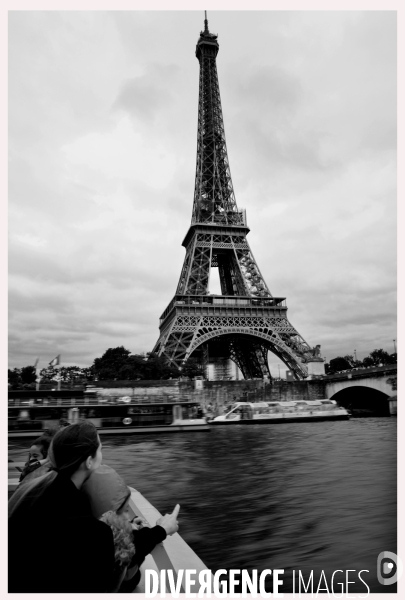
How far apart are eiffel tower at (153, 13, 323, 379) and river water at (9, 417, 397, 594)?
1024 inches

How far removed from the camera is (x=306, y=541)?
603 centimetres

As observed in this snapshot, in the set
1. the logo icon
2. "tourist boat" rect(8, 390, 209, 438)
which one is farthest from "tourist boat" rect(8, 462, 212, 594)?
"tourist boat" rect(8, 390, 209, 438)

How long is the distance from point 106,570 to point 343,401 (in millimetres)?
52383

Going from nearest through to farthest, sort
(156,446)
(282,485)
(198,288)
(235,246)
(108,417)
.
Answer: (282,485), (156,446), (108,417), (198,288), (235,246)

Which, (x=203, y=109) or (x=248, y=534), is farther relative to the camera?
(x=203, y=109)

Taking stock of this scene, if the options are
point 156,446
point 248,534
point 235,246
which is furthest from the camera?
point 235,246

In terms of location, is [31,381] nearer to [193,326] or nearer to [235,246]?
[193,326]

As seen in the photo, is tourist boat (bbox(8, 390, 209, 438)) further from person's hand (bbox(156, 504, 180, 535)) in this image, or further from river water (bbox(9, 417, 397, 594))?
person's hand (bbox(156, 504, 180, 535))

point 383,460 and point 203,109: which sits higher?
point 203,109

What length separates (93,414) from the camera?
26.6 metres

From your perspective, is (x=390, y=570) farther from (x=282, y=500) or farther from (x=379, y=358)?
(x=379, y=358)

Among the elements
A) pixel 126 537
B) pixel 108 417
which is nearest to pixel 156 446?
pixel 108 417

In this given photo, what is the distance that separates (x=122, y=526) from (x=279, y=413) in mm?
34870

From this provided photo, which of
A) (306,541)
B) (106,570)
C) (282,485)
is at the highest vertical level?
(106,570)
